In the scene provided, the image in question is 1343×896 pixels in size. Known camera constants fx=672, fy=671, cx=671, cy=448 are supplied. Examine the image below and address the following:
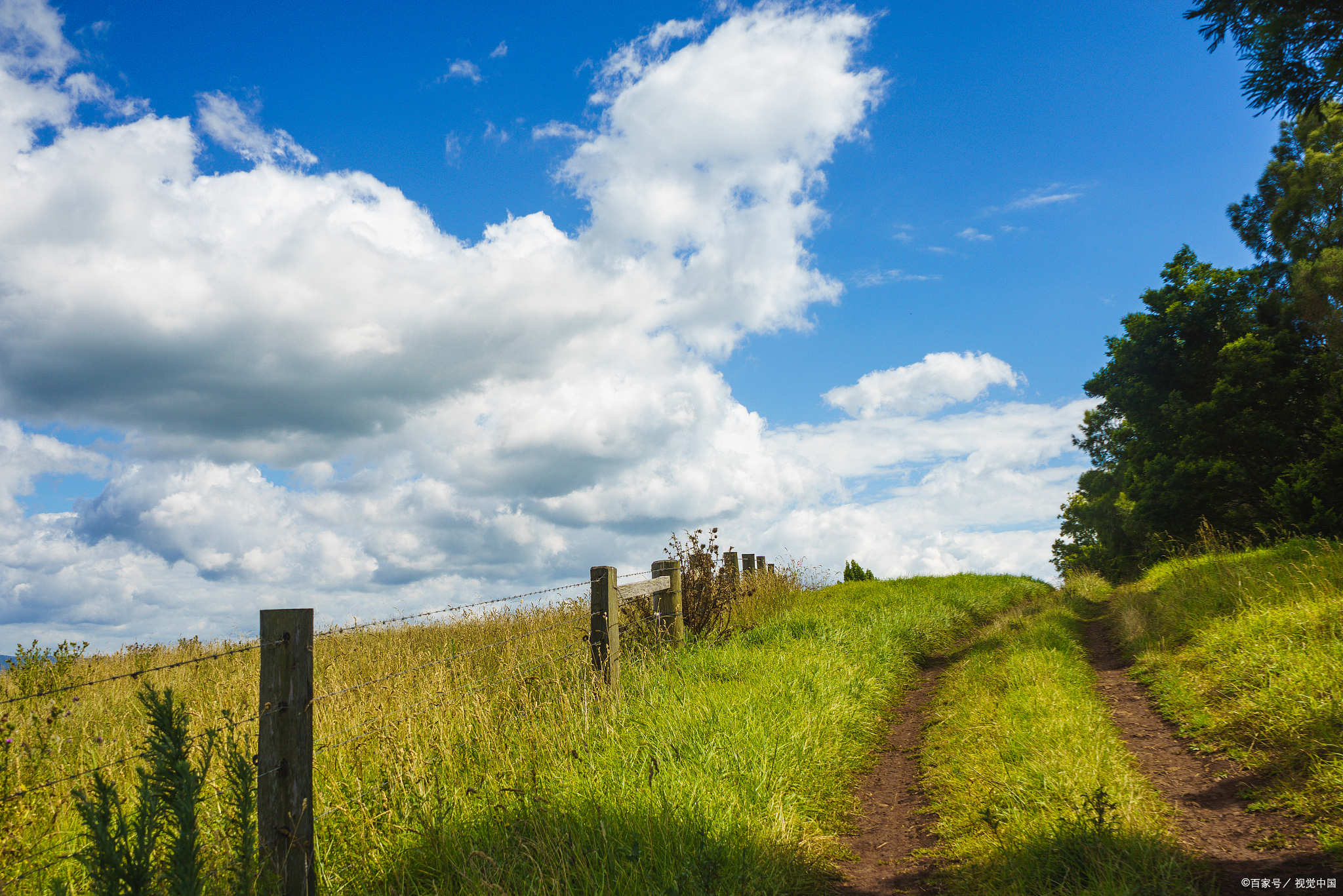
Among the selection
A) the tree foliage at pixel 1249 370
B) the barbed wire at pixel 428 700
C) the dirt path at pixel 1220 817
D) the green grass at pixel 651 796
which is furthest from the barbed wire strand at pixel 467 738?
the tree foliage at pixel 1249 370

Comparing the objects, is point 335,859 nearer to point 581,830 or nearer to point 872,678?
point 581,830

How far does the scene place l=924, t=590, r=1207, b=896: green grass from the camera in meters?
3.91

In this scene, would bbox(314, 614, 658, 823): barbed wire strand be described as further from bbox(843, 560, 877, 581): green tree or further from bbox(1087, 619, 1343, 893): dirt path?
bbox(843, 560, 877, 581): green tree

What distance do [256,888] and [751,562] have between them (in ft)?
48.9

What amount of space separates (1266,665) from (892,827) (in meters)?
4.61

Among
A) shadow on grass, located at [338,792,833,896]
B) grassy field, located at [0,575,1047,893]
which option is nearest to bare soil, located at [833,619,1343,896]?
grassy field, located at [0,575,1047,893]

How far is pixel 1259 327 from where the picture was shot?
18.1 meters

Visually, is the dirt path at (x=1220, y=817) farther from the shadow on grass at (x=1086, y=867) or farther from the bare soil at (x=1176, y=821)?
the shadow on grass at (x=1086, y=867)

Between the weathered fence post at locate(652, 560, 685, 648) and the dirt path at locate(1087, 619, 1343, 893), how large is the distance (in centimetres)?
519

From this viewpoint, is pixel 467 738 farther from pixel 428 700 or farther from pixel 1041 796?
pixel 1041 796

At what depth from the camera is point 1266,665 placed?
6.76 meters

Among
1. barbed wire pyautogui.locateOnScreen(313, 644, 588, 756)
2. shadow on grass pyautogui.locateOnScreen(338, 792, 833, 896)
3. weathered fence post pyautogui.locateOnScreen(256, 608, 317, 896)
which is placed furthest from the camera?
barbed wire pyautogui.locateOnScreen(313, 644, 588, 756)

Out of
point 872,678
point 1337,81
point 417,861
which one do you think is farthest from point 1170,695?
point 417,861

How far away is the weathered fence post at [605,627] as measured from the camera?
284 inches
